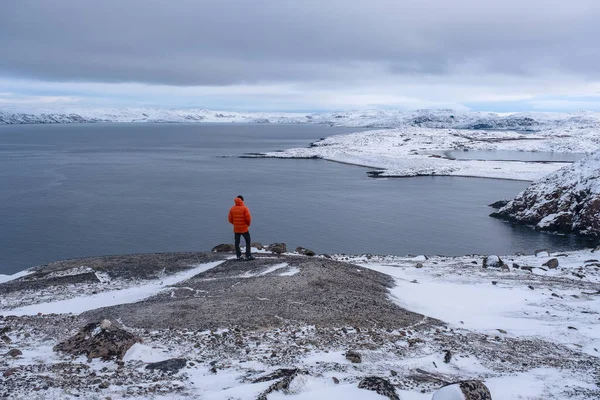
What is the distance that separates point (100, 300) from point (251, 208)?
32.7 m

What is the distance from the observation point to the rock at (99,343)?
8094 mm

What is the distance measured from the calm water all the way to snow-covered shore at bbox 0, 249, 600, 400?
1762 centimetres

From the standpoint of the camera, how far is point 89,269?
15.8m

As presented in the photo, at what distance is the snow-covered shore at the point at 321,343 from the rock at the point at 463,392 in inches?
27.2

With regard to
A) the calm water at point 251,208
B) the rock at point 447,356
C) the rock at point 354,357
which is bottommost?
the calm water at point 251,208

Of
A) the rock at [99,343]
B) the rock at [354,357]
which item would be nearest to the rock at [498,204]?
A: the rock at [354,357]

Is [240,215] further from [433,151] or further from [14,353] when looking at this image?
[433,151]

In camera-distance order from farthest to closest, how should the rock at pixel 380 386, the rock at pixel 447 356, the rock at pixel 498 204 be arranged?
the rock at pixel 498 204, the rock at pixel 447 356, the rock at pixel 380 386

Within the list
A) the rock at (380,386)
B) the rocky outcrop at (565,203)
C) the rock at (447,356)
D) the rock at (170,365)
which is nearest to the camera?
the rock at (380,386)

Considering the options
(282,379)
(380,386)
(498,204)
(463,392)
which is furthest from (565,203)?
(282,379)

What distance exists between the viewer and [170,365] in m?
7.79

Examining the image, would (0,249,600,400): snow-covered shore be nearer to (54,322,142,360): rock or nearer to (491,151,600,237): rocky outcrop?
(54,322,142,360): rock

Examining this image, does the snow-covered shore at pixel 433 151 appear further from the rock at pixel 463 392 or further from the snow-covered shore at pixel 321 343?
the rock at pixel 463 392

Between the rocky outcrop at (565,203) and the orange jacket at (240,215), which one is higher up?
the orange jacket at (240,215)
